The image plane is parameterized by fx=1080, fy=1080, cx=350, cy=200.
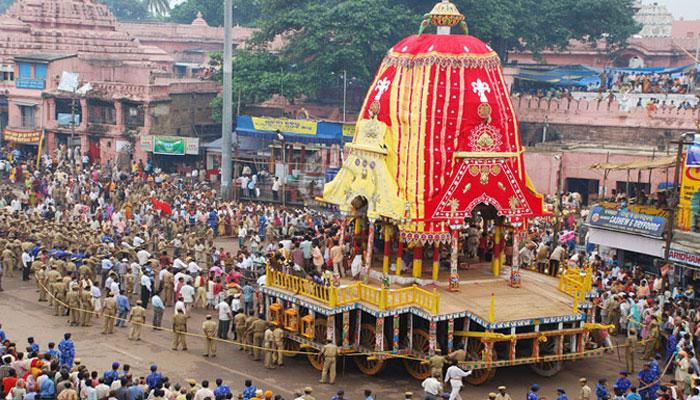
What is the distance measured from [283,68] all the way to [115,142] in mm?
8315

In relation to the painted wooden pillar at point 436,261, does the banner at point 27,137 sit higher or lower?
higher

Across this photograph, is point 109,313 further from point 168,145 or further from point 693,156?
point 168,145

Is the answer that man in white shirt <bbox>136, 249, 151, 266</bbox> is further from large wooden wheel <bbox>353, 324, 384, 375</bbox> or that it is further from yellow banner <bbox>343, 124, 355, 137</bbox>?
yellow banner <bbox>343, 124, 355, 137</bbox>

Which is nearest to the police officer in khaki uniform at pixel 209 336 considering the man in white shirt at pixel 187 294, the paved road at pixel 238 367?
the paved road at pixel 238 367

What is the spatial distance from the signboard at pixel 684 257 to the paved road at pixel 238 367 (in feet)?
12.1

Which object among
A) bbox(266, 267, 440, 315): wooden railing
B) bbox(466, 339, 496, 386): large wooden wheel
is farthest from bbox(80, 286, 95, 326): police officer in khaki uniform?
bbox(466, 339, 496, 386): large wooden wheel

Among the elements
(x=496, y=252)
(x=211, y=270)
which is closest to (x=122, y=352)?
(x=211, y=270)

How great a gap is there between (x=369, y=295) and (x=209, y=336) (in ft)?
12.2

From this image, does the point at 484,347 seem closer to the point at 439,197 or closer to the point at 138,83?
the point at 439,197

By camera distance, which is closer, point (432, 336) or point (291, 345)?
point (432, 336)

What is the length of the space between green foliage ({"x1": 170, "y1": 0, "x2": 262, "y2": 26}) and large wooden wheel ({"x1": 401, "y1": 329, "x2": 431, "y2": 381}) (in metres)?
48.4

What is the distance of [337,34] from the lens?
47.0m

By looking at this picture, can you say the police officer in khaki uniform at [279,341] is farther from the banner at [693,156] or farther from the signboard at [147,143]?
the signboard at [147,143]

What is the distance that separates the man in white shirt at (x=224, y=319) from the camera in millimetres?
23609
